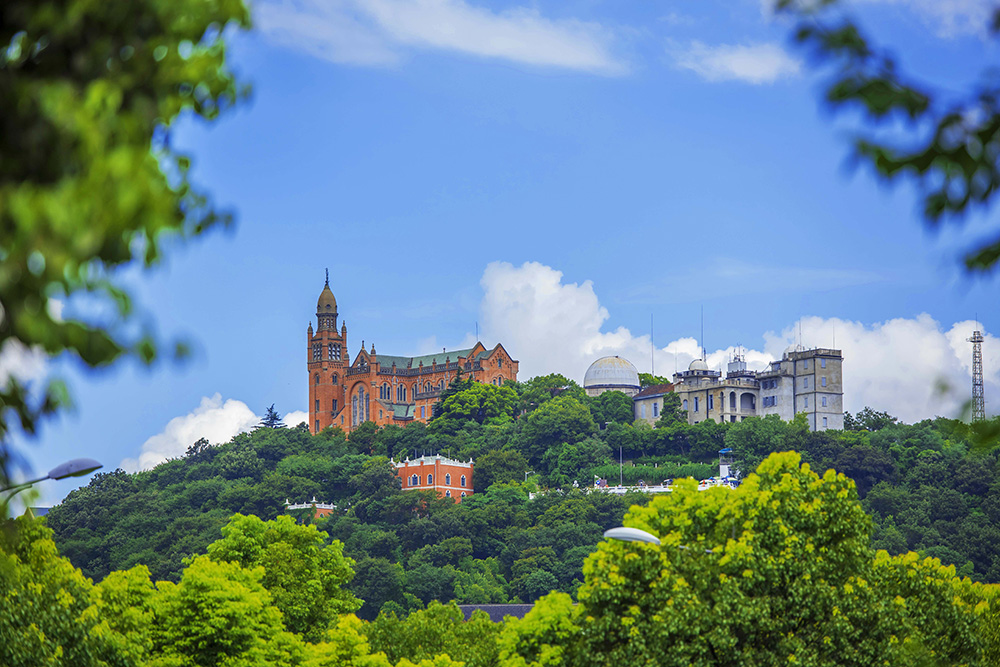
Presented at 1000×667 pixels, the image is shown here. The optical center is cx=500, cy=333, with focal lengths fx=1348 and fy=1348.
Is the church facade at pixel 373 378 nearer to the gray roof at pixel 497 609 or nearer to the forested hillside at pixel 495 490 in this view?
the forested hillside at pixel 495 490

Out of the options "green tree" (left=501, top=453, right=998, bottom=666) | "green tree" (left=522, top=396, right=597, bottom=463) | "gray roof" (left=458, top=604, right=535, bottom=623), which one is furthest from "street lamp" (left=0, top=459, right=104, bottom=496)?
"green tree" (left=522, top=396, right=597, bottom=463)

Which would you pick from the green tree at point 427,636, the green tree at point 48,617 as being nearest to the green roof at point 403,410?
the green tree at point 427,636

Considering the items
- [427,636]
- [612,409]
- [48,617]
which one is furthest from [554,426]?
[48,617]

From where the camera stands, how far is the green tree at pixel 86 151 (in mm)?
4801

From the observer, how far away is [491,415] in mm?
144625

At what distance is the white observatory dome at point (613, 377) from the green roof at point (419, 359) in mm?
16481

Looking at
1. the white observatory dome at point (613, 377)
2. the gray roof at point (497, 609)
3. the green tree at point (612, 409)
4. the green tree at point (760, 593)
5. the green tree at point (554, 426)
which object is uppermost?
the white observatory dome at point (613, 377)

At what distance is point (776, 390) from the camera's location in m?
135

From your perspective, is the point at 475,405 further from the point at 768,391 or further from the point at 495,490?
the point at 768,391

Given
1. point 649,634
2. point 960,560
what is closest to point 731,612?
point 649,634

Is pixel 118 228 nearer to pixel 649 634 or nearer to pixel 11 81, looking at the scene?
pixel 11 81

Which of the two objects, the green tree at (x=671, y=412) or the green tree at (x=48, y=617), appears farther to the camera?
the green tree at (x=671, y=412)

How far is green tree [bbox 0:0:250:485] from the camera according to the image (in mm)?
4801

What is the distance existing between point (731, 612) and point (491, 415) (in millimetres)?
115374
